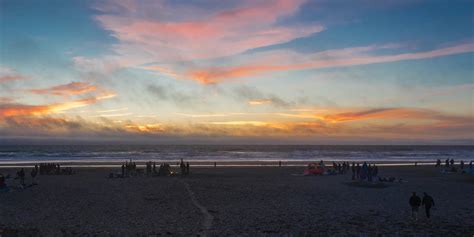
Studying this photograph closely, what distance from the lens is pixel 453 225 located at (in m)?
18.2

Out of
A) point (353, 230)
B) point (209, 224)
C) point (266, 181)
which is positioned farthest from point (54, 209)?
point (266, 181)

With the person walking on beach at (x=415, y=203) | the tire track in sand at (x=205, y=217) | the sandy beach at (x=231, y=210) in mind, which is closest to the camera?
the tire track in sand at (x=205, y=217)

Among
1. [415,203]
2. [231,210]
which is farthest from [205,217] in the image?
[415,203]

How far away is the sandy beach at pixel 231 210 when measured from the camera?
58.0 feet

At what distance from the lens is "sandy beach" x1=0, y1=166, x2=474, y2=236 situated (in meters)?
17.7

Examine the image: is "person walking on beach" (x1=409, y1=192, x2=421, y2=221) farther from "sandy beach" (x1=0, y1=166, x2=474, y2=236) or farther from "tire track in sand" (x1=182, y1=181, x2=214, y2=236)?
"tire track in sand" (x1=182, y1=181, x2=214, y2=236)

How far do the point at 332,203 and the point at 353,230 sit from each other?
7.22 meters

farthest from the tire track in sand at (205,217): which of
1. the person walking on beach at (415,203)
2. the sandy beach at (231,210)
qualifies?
the person walking on beach at (415,203)

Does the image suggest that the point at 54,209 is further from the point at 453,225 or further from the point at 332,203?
the point at 453,225

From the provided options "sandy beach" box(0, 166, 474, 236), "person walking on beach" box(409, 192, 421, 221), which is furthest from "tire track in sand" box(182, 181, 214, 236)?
"person walking on beach" box(409, 192, 421, 221)

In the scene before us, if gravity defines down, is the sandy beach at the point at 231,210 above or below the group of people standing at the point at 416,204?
below

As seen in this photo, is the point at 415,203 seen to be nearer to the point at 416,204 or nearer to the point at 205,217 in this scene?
the point at 416,204

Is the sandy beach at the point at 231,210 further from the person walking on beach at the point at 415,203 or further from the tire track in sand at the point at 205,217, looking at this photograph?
the person walking on beach at the point at 415,203

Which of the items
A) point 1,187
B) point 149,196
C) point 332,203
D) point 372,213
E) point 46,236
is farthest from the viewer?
point 1,187
